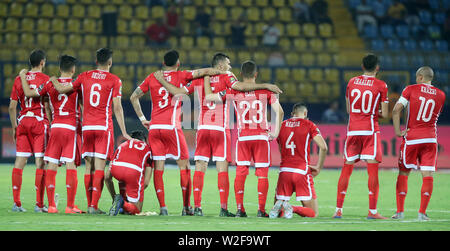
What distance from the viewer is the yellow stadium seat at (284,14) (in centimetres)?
2614

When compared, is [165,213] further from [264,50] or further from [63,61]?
[264,50]

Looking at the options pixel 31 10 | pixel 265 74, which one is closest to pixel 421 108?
pixel 265 74

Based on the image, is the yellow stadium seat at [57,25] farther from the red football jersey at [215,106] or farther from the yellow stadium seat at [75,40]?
the red football jersey at [215,106]

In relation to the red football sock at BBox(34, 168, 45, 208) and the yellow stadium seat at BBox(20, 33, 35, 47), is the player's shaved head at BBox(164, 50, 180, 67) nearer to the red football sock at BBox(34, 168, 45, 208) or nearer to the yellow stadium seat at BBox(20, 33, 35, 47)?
the red football sock at BBox(34, 168, 45, 208)

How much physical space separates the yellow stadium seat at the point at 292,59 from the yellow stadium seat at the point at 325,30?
2361mm

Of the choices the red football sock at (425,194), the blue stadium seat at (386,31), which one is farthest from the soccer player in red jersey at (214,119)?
the blue stadium seat at (386,31)

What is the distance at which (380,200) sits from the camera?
42.8 ft

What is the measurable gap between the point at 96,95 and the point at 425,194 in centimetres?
445

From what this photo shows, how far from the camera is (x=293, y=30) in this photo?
2578 centimetres

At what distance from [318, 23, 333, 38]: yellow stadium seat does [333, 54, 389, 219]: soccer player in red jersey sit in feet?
53.2

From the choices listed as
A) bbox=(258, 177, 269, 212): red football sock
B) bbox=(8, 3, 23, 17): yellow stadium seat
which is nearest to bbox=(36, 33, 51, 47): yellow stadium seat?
bbox=(8, 3, 23, 17): yellow stadium seat

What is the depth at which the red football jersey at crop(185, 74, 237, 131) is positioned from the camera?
10.0 meters

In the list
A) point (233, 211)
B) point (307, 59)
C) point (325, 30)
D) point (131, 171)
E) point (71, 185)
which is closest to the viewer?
point (131, 171)

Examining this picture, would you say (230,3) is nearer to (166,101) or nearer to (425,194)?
(166,101)
